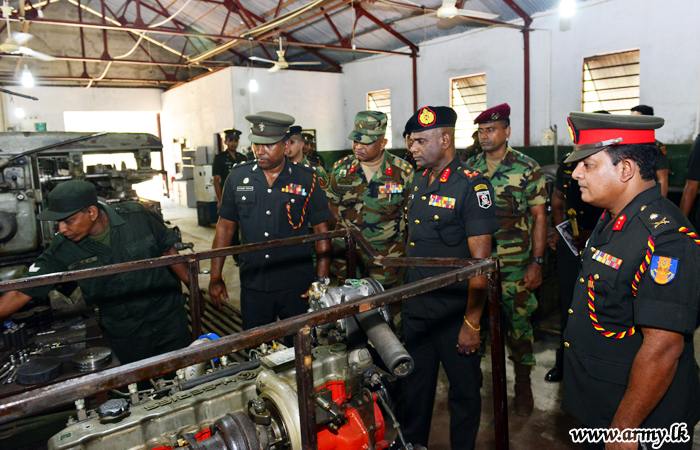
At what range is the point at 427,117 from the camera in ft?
7.22

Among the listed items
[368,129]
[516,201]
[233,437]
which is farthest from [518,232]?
[233,437]

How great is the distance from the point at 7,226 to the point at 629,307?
3.78m

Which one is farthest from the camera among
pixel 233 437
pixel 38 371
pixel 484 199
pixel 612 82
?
pixel 612 82

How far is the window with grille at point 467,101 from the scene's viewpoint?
8.57 m

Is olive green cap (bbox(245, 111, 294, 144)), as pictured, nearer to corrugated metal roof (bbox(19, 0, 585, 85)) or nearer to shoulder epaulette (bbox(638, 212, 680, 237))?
shoulder epaulette (bbox(638, 212, 680, 237))

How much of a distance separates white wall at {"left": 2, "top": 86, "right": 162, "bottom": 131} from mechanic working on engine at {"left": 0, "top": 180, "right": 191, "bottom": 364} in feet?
38.2

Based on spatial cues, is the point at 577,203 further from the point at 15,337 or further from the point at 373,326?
the point at 15,337

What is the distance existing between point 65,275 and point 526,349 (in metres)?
2.37

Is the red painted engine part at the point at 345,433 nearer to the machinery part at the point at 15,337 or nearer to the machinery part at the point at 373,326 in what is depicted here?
the machinery part at the point at 373,326

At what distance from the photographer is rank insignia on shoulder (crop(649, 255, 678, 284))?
1.27 metres

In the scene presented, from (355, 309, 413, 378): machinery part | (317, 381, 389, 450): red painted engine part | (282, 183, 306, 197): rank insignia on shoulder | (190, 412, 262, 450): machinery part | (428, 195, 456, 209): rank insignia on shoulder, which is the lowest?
(317, 381, 389, 450): red painted engine part

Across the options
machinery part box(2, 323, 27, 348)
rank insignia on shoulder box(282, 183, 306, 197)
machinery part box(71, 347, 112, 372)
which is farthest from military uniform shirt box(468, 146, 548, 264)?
machinery part box(2, 323, 27, 348)

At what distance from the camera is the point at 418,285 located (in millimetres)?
1343

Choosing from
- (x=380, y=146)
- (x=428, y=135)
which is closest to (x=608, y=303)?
(x=428, y=135)
